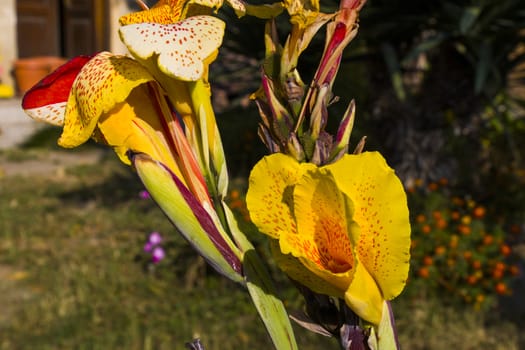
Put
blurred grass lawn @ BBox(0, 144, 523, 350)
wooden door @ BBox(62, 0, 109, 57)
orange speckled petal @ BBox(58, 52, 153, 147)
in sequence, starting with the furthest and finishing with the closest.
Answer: wooden door @ BBox(62, 0, 109, 57) → blurred grass lawn @ BBox(0, 144, 523, 350) → orange speckled petal @ BBox(58, 52, 153, 147)

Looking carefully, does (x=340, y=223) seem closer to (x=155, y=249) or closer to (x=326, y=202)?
(x=326, y=202)

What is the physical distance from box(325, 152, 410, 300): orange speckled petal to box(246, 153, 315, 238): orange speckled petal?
0.13 feet

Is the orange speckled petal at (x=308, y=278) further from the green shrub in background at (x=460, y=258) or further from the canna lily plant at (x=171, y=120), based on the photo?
the green shrub in background at (x=460, y=258)

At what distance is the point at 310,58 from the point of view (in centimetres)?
397

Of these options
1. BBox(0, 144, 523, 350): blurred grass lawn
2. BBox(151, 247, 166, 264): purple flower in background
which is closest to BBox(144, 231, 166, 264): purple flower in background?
BBox(151, 247, 166, 264): purple flower in background

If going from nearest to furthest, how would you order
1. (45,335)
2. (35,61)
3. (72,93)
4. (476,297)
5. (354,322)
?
(354,322), (72,93), (45,335), (476,297), (35,61)

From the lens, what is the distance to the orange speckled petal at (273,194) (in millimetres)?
571

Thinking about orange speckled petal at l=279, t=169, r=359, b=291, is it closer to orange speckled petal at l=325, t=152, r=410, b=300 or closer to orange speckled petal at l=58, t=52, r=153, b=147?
orange speckled petal at l=325, t=152, r=410, b=300

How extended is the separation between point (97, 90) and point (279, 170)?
20 centimetres

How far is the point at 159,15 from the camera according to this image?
76cm

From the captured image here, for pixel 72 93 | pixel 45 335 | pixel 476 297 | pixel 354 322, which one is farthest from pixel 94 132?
pixel 476 297

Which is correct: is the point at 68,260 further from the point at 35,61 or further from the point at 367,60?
the point at 35,61

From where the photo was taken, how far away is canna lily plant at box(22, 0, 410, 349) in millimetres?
562

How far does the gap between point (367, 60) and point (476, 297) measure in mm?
1720
